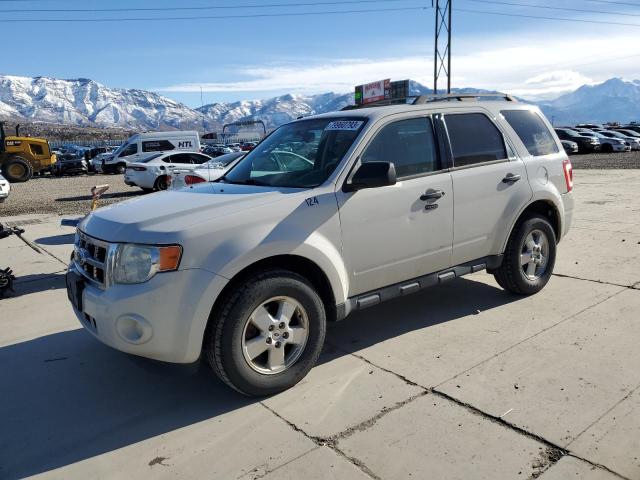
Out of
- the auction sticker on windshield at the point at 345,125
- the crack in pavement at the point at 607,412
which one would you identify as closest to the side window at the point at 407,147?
the auction sticker on windshield at the point at 345,125

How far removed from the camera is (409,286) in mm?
4180

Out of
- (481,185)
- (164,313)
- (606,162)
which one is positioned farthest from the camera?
(606,162)

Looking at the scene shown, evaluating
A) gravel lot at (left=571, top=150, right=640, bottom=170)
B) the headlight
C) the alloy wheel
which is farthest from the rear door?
gravel lot at (left=571, top=150, right=640, bottom=170)

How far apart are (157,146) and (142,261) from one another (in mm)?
26937

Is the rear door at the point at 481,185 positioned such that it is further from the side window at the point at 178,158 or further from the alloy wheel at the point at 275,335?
the side window at the point at 178,158

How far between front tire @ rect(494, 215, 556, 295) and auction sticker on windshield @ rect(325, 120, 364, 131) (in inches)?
74.1

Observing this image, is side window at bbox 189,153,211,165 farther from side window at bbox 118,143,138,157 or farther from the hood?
the hood

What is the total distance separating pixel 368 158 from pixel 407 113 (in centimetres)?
60

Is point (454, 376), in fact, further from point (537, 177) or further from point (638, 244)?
point (638, 244)

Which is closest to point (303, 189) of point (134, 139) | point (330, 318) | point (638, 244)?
point (330, 318)

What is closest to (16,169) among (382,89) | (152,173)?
(152,173)

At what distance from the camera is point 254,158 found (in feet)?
15.4

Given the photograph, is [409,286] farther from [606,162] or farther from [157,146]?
[157,146]

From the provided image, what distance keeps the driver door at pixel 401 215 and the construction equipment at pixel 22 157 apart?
27.3m
